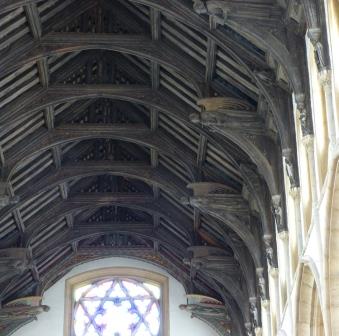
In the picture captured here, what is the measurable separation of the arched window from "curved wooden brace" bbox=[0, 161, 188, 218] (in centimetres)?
643

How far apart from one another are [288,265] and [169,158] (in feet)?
24.4

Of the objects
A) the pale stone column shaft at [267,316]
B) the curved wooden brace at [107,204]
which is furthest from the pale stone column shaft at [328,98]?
the curved wooden brace at [107,204]

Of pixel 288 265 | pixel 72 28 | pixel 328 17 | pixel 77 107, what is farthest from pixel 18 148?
pixel 328 17

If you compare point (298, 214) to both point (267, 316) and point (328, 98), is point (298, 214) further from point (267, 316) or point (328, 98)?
point (267, 316)

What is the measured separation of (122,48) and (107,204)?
8.00 meters

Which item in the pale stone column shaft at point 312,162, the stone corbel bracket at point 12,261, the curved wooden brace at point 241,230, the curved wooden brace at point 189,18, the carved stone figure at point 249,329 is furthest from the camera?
the stone corbel bracket at point 12,261

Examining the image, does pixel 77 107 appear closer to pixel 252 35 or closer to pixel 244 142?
pixel 244 142

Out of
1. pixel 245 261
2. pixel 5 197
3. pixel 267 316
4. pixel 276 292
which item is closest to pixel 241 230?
pixel 245 261

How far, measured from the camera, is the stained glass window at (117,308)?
3334 cm

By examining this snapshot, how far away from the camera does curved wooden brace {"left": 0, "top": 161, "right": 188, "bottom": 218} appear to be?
27516 mm

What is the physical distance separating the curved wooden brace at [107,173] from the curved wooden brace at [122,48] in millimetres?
5290

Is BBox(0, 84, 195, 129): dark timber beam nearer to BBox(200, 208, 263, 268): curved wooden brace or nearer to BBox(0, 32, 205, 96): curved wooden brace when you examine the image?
BBox(0, 32, 205, 96): curved wooden brace

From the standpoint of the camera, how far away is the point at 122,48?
23.0 meters

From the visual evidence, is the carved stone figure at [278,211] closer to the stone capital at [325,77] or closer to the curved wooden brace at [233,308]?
the stone capital at [325,77]
